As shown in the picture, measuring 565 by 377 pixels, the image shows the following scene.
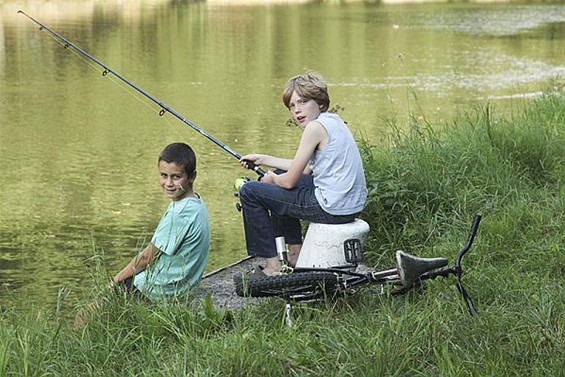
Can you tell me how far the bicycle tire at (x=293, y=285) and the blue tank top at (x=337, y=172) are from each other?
43cm

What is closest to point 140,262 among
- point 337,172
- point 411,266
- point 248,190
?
point 248,190

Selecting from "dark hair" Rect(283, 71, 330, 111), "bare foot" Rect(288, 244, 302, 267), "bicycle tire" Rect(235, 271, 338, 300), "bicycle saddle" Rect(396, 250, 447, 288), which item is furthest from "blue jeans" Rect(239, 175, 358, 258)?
"bicycle saddle" Rect(396, 250, 447, 288)

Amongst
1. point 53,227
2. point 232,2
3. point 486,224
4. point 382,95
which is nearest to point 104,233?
point 53,227

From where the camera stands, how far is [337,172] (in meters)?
3.69

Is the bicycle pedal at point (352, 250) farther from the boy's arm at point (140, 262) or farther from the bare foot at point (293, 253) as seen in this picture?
the boy's arm at point (140, 262)

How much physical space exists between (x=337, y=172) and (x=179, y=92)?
→ 7.59 meters

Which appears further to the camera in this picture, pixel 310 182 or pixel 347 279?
pixel 310 182

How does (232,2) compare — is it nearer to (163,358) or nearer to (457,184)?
(457,184)

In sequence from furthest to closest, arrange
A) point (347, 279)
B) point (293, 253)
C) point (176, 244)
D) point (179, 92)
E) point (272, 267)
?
1. point (179, 92)
2. point (293, 253)
3. point (272, 267)
4. point (176, 244)
5. point (347, 279)

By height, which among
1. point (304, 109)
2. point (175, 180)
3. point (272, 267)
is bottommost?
point (272, 267)

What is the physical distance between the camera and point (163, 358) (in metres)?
2.95

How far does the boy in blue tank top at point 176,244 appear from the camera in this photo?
353 cm

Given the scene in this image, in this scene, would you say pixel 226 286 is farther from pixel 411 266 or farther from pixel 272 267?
pixel 411 266

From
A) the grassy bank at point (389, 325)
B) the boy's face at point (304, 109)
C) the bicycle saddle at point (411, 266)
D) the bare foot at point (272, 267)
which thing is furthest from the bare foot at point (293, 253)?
the bicycle saddle at point (411, 266)
